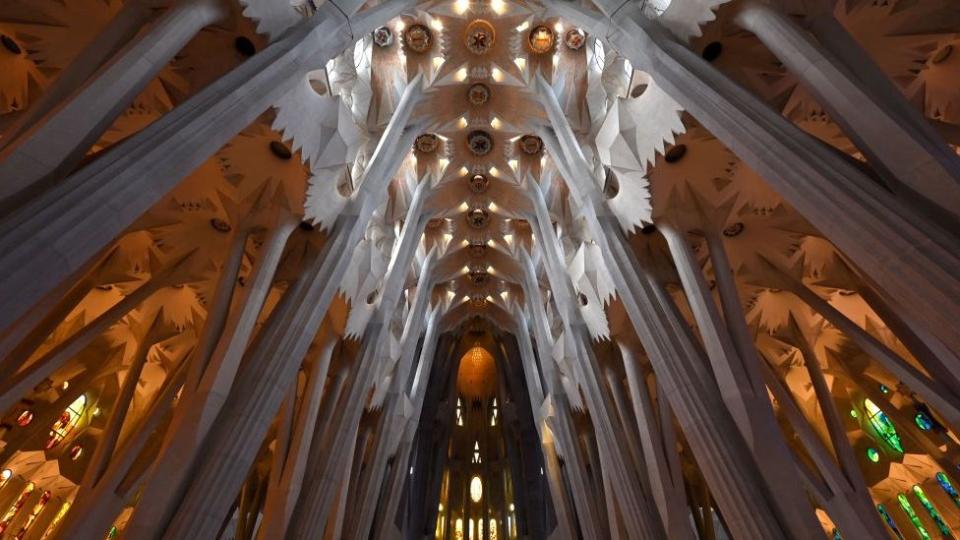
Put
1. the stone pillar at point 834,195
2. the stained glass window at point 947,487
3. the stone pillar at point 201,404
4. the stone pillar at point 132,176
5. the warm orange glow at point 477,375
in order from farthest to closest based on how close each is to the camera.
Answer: the warm orange glow at point 477,375, the stained glass window at point 947,487, the stone pillar at point 201,404, the stone pillar at point 834,195, the stone pillar at point 132,176

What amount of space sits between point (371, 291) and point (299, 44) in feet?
26.8

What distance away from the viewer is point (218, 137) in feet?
22.3

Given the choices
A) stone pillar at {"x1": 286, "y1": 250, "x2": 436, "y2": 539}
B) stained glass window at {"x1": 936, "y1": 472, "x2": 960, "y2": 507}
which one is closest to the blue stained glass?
stained glass window at {"x1": 936, "y1": 472, "x2": 960, "y2": 507}

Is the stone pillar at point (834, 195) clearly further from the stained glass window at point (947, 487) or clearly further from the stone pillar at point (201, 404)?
the stained glass window at point (947, 487)

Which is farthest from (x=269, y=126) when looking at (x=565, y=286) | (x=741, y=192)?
(x=565, y=286)

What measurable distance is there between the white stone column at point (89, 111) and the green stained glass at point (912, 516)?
21839 millimetres

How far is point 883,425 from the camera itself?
1700 centimetres

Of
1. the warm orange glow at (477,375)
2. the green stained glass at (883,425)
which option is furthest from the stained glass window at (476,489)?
the green stained glass at (883,425)

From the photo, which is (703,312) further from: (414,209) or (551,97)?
(414,209)

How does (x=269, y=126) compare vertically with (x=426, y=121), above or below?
below

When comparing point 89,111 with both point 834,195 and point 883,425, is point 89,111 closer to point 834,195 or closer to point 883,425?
point 834,195

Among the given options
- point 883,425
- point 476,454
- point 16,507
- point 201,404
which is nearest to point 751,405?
point 201,404

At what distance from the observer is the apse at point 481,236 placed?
235 inches

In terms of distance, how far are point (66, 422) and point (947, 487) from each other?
1006 inches
